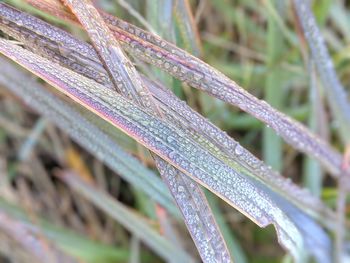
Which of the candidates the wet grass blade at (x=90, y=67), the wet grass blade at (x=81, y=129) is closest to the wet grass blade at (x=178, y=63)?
the wet grass blade at (x=90, y=67)

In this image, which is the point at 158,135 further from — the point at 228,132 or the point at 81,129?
the point at 228,132

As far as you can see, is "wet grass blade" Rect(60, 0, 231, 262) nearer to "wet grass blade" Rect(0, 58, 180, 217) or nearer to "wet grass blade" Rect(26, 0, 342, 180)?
"wet grass blade" Rect(26, 0, 342, 180)

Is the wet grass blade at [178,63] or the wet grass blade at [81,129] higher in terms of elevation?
the wet grass blade at [178,63]

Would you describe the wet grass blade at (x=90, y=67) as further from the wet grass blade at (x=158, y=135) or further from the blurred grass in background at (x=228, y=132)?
the blurred grass in background at (x=228, y=132)

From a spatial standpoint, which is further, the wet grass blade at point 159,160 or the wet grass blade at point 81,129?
the wet grass blade at point 81,129

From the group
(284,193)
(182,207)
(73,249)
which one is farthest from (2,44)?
(73,249)

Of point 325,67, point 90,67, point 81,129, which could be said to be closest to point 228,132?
point 325,67
